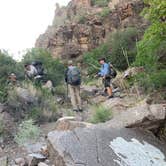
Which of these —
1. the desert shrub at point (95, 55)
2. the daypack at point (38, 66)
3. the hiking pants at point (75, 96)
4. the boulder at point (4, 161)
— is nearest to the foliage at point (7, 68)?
the daypack at point (38, 66)

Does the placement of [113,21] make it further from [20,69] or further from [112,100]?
[112,100]

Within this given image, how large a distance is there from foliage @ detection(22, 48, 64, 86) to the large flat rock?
10.1 m

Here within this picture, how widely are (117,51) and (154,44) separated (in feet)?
37.6

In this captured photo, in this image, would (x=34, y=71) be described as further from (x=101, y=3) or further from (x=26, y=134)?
(x=101, y=3)

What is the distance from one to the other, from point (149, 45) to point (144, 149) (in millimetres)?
3604

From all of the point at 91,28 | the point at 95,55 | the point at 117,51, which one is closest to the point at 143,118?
the point at 117,51

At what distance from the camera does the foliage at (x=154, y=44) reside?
32.8 feet

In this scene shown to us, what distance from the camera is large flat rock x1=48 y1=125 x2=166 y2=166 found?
6957 mm

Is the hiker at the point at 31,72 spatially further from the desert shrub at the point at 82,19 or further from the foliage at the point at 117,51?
the desert shrub at the point at 82,19

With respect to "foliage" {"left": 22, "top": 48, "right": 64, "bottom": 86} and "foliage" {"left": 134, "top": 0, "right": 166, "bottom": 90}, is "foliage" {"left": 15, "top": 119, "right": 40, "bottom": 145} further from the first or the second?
"foliage" {"left": 22, "top": 48, "right": 64, "bottom": 86}

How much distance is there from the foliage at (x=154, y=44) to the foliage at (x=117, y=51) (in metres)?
7.95

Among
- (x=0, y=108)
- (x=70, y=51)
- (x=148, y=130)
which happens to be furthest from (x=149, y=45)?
(x=70, y=51)

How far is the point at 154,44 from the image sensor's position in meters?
10.6

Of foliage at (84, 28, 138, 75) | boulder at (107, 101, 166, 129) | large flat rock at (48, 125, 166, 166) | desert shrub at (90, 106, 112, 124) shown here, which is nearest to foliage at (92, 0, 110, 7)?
foliage at (84, 28, 138, 75)
